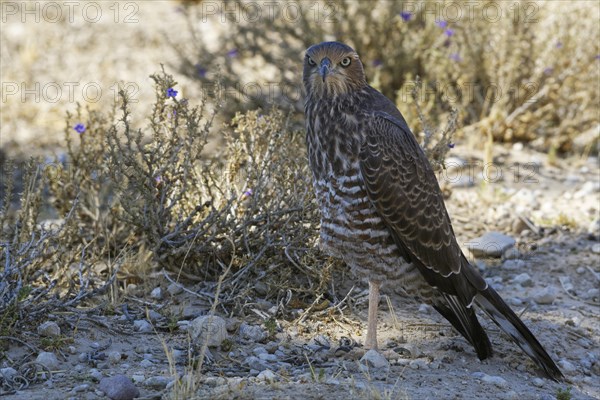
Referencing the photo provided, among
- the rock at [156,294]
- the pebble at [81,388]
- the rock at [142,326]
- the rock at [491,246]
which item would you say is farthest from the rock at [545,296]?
the pebble at [81,388]

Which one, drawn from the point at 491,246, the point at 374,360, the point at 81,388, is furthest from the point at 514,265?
the point at 81,388

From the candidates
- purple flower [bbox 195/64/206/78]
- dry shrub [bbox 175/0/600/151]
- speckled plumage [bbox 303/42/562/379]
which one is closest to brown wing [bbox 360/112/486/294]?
speckled plumage [bbox 303/42/562/379]

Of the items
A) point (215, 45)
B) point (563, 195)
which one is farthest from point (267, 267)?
point (215, 45)

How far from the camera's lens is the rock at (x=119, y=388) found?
139 inches

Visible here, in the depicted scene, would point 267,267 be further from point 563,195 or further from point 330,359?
point 563,195

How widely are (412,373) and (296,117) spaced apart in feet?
13.8

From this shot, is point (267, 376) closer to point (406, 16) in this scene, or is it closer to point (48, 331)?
point (48, 331)

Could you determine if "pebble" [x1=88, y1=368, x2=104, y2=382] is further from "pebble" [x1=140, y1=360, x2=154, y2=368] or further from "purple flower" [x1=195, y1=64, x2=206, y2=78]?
"purple flower" [x1=195, y1=64, x2=206, y2=78]

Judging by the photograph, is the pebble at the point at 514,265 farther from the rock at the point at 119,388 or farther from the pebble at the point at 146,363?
the rock at the point at 119,388

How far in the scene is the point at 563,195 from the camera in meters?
6.92

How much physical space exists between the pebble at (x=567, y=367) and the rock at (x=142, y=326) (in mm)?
2286

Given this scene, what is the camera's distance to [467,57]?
762cm

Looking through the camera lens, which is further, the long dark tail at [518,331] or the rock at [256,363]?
the long dark tail at [518,331]

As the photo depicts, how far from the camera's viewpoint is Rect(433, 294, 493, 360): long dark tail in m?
4.34
